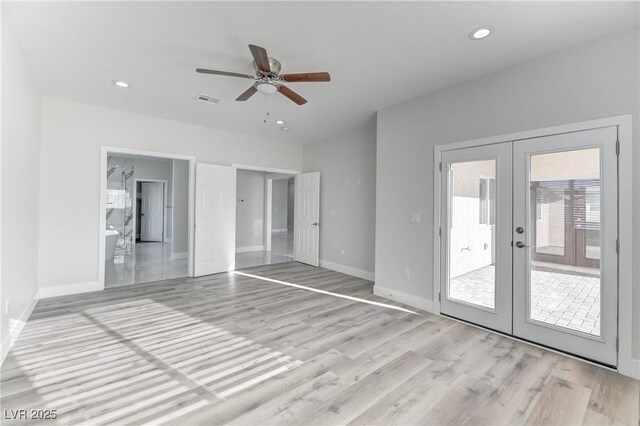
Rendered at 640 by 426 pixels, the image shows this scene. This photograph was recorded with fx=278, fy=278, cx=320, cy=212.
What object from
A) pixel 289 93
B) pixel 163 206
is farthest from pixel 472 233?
pixel 163 206

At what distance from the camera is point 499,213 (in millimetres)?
3039

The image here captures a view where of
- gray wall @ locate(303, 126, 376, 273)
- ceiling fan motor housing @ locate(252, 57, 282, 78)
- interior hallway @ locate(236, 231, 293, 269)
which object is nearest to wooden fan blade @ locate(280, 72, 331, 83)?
ceiling fan motor housing @ locate(252, 57, 282, 78)

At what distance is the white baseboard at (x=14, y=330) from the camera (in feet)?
7.83

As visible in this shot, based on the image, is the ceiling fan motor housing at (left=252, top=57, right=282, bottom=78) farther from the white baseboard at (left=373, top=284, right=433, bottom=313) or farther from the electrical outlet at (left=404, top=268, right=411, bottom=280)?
the white baseboard at (left=373, top=284, right=433, bottom=313)

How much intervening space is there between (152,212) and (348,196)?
25.4ft

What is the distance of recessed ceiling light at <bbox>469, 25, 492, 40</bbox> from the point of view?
2.37 meters

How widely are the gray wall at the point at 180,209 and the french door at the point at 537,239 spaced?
21.2 feet

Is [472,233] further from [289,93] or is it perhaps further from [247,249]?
[247,249]

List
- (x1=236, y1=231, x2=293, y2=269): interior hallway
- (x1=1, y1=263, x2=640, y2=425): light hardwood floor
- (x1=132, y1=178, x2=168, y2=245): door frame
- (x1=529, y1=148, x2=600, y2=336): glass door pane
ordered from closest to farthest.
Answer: (x1=1, y1=263, x2=640, y2=425): light hardwood floor < (x1=529, y1=148, x2=600, y2=336): glass door pane < (x1=236, y1=231, x2=293, y2=269): interior hallway < (x1=132, y1=178, x2=168, y2=245): door frame

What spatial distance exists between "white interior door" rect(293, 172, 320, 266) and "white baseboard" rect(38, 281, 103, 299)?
3.81 m

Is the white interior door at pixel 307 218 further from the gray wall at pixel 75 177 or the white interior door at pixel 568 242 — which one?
the white interior door at pixel 568 242

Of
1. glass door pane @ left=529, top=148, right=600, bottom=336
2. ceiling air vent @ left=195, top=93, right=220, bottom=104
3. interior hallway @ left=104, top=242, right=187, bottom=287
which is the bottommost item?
interior hallway @ left=104, top=242, right=187, bottom=287

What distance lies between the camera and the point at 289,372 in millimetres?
2254

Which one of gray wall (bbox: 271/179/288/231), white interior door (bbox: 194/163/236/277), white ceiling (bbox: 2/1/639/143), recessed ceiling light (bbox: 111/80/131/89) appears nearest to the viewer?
white ceiling (bbox: 2/1/639/143)
